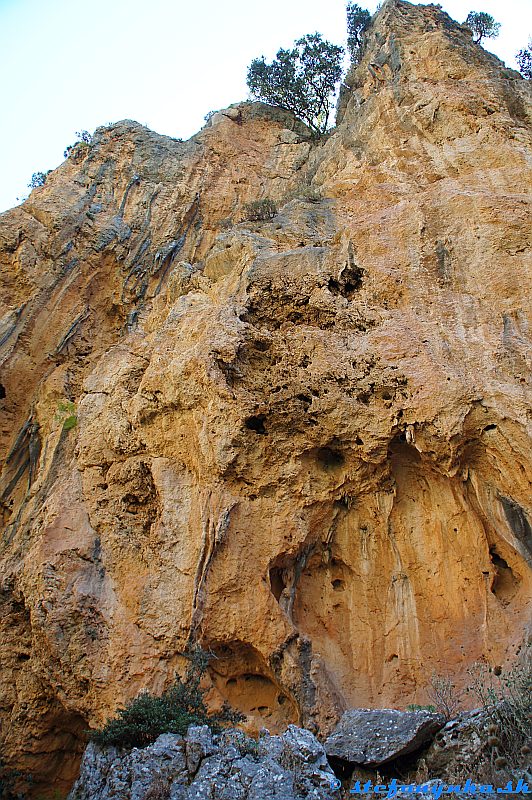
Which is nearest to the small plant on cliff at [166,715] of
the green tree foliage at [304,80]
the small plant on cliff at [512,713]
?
the small plant on cliff at [512,713]

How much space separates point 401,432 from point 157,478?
13.4 feet

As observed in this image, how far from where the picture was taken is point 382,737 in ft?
22.1

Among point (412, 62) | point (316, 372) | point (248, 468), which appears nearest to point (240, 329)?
point (316, 372)

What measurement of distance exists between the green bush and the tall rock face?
4.04 feet

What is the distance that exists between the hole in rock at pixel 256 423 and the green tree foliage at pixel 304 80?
15.7 m

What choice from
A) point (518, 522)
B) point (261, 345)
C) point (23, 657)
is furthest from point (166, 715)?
point (261, 345)

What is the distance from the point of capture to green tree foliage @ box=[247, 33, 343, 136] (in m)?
22.3

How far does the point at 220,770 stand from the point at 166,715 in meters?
1.47

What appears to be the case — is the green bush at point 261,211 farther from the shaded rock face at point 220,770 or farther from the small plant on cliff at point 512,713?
the shaded rock face at point 220,770

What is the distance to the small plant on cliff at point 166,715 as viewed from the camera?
7500 millimetres

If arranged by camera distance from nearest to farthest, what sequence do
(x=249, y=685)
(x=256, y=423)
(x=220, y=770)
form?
(x=220, y=770) < (x=249, y=685) < (x=256, y=423)

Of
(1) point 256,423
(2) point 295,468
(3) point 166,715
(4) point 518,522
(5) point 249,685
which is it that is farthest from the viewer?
(1) point 256,423

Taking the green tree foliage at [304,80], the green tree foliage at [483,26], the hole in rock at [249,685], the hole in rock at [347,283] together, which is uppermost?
the green tree foliage at [483,26]

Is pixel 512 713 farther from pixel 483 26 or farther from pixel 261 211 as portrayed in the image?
pixel 483 26
